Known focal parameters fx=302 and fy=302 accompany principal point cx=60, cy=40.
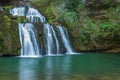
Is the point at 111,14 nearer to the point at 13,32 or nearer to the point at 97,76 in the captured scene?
the point at 13,32

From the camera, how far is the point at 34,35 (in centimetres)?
2283

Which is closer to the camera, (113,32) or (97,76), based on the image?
(97,76)

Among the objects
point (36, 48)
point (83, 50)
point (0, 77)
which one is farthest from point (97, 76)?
point (83, 50)

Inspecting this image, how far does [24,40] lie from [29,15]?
12.1ft

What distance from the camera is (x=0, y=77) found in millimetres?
11781

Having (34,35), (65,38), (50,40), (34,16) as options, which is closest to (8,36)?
(34,35)

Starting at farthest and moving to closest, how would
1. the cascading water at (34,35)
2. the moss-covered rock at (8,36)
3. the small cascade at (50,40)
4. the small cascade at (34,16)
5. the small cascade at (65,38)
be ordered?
the small cascade at (34,16) < the small cascade at (65,38) < the small cascade at (50,40) < the cascading water at (34,35) < the moss-covered rock at (8,36)

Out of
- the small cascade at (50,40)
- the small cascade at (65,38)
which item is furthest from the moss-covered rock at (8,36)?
the small cascade at (65,38)

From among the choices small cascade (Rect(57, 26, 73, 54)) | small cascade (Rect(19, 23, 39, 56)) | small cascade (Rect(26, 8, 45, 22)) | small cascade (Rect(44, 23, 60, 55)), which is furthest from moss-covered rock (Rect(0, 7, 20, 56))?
small cascade (Rect(57, 26, 73, 54))

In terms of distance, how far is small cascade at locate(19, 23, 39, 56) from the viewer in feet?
71.3

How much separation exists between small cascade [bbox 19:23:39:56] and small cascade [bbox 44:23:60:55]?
3.90ft

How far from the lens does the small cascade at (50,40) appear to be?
2315 centimetres

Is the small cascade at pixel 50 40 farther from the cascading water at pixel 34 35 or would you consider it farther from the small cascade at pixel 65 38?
the small cascade at pixel 65 38

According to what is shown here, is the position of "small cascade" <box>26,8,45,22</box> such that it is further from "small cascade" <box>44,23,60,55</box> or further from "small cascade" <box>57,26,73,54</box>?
"small cascade" <box>57,26,73,54</box>
